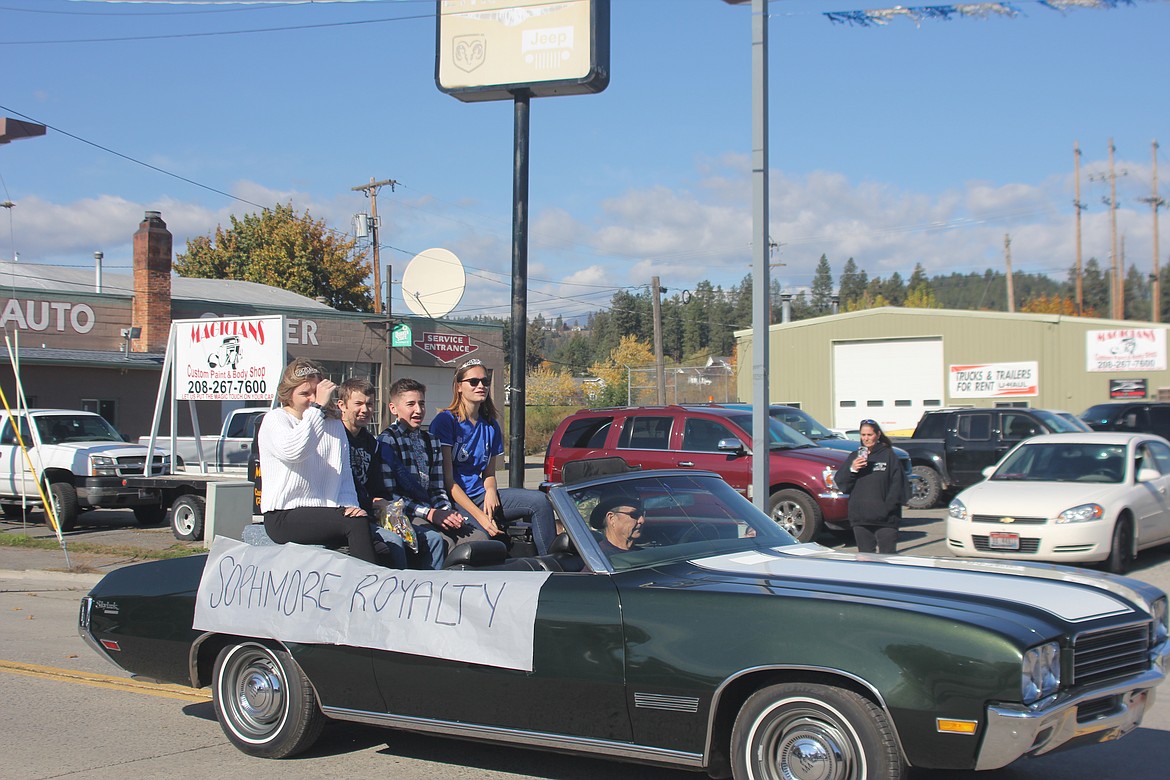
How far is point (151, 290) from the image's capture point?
27.2 m

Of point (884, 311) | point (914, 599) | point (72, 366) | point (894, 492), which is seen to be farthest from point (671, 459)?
point (884, 311)

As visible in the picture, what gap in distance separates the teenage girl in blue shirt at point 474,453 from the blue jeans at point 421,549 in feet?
2.63

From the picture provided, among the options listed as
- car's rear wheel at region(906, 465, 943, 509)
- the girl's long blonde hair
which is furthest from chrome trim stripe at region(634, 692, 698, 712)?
car's rear wheel at region(906, 465, 943, 509)

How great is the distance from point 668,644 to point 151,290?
2569 centimetres

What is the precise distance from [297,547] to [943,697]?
10.8ft

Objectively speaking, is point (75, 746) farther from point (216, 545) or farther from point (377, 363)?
point (377, 363)

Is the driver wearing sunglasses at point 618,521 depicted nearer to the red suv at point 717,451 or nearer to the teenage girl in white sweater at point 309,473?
the teenage girl in white sweater at point 309,473

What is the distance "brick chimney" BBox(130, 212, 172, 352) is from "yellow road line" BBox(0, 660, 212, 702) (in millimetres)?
20519

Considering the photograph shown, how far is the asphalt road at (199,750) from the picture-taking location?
521 cm

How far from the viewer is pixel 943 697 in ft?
12.6

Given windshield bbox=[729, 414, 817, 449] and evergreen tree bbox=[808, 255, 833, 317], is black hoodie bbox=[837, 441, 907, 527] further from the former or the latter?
evergreen tree bbox=[808, 255, 833, 317]

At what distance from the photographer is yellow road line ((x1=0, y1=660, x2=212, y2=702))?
7004 mm

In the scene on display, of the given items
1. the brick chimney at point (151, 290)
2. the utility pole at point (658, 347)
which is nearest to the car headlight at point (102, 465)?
the brick chimney at point (151, 290)

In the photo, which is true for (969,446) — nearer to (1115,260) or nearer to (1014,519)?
(1014,519)
